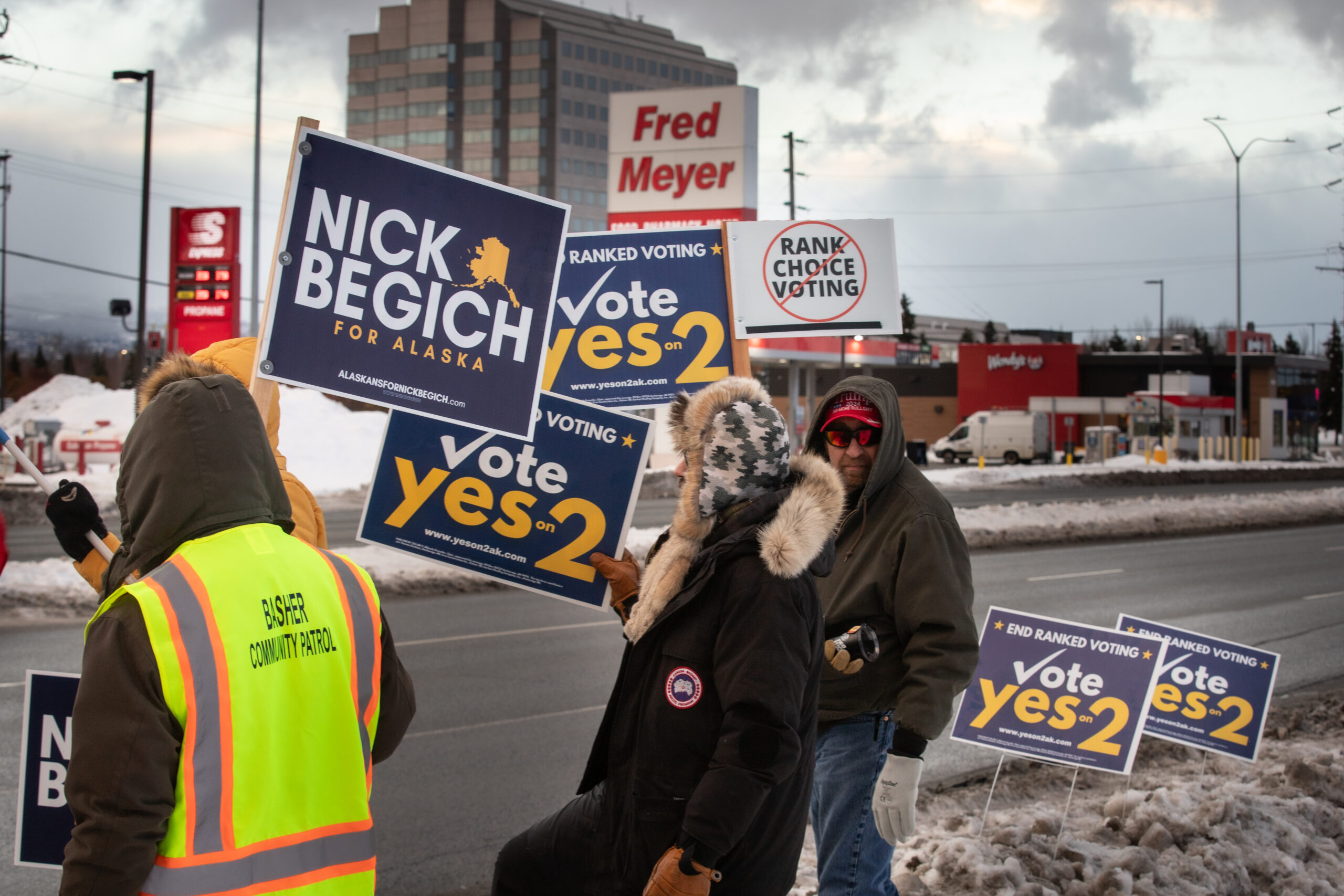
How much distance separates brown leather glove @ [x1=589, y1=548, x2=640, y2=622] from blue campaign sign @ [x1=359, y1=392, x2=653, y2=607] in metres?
0.10

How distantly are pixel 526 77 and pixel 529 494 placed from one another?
121 meters

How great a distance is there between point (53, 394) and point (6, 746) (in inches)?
1919

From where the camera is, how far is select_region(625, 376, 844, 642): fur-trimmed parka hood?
7.81ft

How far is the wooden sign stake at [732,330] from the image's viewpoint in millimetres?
4168

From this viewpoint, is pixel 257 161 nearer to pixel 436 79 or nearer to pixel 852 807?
pixel 852 807

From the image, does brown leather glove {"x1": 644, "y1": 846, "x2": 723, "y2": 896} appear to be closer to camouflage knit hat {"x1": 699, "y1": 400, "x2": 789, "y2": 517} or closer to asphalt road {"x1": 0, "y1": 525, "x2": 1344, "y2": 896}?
camouflage knit hat {"x1": 699, "y1": 400, "x2": 789, "y2": 517}

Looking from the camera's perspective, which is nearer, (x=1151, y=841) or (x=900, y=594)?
(x=900, y=594)

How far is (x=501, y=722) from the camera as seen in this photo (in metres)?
6.76

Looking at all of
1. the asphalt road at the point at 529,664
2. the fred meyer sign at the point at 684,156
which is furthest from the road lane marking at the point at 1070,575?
the fred meyer sign at the point at 684,156

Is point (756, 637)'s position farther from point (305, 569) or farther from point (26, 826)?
point (26, 826)

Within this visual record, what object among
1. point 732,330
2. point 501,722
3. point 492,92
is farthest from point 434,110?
point 732,330

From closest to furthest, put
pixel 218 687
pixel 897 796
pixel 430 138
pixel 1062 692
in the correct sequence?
pixel 218 687 → pixel 897 796 → pixel 1062 692 → pixel 430 138

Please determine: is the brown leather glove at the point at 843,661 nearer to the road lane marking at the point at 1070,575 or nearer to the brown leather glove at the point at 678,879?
the brown leather glove at the point at 678,879

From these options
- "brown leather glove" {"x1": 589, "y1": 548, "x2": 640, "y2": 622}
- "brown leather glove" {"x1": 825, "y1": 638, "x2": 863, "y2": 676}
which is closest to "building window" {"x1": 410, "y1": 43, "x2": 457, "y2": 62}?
"brown leather glove" {"x1": 589, "y1": 548, "x2": 640, "y2": 622}
